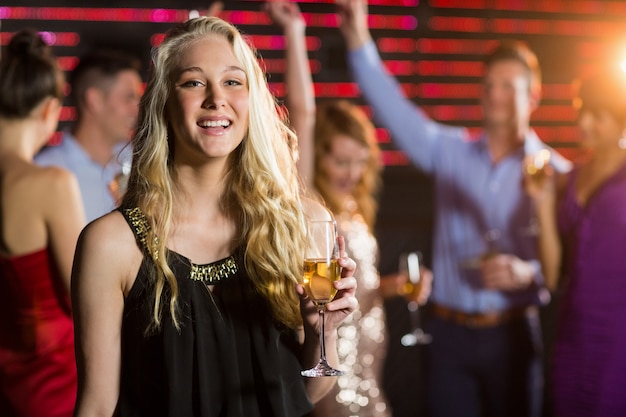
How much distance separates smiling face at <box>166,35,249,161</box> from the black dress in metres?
0.22

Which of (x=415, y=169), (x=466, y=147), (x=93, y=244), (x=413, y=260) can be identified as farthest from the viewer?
(x=415, y=169)

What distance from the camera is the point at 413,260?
3652 mm

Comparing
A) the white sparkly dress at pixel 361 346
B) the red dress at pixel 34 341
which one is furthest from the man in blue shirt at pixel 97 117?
the white sparkly dress at pixel 361 346

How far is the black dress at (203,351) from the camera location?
2.02 m

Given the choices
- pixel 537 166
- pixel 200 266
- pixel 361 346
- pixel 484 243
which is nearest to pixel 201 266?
pixel 200 266

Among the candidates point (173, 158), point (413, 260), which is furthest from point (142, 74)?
point (173, 158)

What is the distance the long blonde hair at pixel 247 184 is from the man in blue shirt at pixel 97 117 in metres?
1.81

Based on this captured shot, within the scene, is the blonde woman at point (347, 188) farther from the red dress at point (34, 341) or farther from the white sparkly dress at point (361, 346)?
the red dress at point (34, 341)

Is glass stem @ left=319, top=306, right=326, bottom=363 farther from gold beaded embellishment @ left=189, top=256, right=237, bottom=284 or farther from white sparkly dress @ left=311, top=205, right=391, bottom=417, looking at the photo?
white sparkly dress @ left=311, top=205, right=391, bottom=417

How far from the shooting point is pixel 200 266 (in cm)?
208

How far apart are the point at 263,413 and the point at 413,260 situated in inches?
65.9

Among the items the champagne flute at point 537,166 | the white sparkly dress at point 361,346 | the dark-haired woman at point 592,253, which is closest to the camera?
the white sparkly dress at point 361,346

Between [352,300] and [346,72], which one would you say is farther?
[346,72]

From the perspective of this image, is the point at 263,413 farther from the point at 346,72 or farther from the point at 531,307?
the point at 346,72
